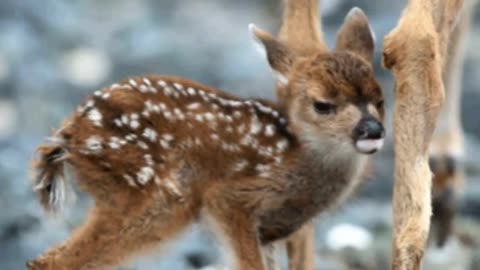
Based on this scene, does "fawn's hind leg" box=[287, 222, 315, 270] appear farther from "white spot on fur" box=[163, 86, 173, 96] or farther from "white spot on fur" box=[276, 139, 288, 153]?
"white spot on fur" box=[163, 86, 173, 96]

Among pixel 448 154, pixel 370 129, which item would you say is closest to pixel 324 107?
pixel 370 129

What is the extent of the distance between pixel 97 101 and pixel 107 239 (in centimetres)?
29

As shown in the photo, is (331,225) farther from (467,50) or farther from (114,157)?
(114,157)

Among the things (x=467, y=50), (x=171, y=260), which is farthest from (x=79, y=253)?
(x=467, y=50)

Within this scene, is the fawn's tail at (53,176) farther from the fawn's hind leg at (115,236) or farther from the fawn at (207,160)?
the fawn's hind leg at (115,236)

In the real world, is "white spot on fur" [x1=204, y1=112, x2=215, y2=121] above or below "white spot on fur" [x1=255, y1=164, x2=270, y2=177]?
above

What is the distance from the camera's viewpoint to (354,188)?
4086 mm

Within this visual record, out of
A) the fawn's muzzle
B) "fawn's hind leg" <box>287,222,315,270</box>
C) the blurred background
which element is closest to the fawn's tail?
the fawn's muzzle

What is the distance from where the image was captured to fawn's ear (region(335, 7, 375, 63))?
4.11 m

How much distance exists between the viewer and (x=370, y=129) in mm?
3754

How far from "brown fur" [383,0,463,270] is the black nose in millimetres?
68

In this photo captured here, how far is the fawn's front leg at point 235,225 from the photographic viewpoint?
155 inches

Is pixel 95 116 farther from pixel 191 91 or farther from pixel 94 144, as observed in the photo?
pixel 191 91

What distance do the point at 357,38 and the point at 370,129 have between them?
43 cm
